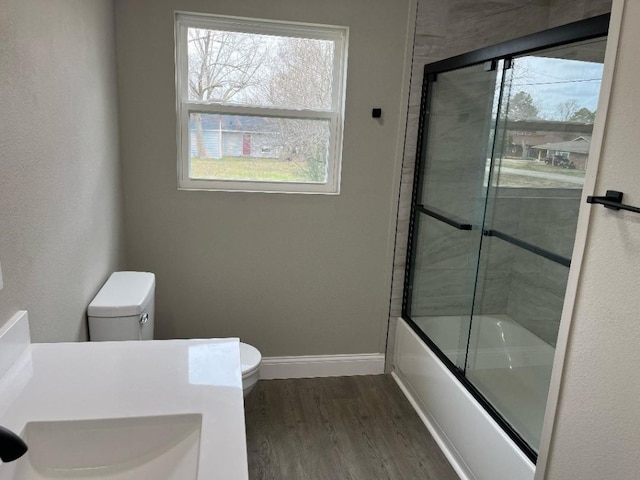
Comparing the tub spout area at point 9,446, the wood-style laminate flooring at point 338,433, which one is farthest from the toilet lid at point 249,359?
the tub spout area at point 9,446

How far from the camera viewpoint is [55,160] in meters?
1.60

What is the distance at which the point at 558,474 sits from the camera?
1.55m

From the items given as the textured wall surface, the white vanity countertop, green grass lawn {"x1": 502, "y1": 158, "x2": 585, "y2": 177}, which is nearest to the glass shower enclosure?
green grass lawn {"x1": 502, "y1": 158, "x2": 585, "y2": 177}

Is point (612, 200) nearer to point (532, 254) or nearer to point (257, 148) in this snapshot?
point (532, 254)

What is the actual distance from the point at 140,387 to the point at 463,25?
247 cm

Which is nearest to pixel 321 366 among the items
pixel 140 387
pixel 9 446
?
pixel 140 387

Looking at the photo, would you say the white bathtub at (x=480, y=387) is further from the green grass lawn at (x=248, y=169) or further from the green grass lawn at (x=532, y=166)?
the green grass lawn at (x=248, y=169)

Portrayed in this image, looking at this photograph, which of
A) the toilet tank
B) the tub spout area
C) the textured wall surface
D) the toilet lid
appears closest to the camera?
the tub spout area

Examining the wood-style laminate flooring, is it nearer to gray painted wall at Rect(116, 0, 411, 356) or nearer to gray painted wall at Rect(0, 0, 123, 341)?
gray painted wall at Rect(116, 0, 411, 356)

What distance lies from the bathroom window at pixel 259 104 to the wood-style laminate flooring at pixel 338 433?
3.88ft

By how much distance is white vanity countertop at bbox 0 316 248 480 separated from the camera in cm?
102

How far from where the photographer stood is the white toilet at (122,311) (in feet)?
6.38

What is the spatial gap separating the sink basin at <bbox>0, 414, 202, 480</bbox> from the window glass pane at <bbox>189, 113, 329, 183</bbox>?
185 centimetres

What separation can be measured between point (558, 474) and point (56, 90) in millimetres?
2027
